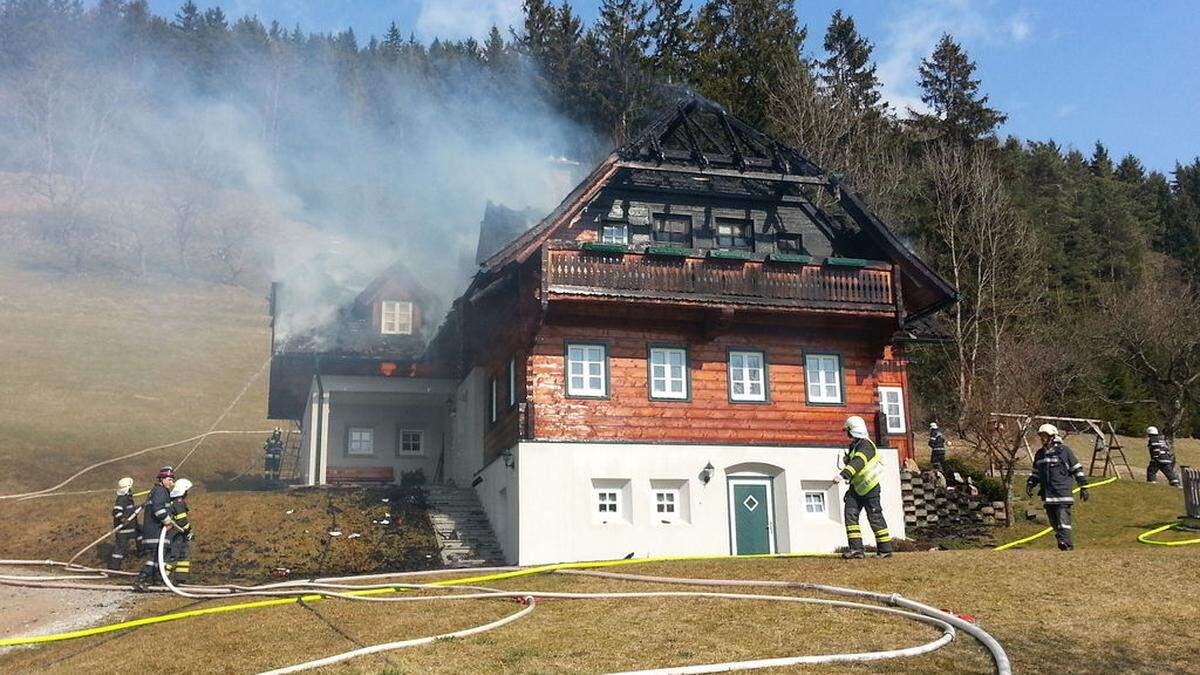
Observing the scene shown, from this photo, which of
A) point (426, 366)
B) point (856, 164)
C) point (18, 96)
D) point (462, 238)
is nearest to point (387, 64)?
point (18, 96)

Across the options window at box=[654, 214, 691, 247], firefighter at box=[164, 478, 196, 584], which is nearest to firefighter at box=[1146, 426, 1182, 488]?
window at box=[654, 214, 691, 247]

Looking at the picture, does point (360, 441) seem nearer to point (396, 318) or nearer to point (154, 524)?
point (396, 318)

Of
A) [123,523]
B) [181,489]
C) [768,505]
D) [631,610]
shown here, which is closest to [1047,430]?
[768,505]

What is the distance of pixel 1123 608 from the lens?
11391 millimetres

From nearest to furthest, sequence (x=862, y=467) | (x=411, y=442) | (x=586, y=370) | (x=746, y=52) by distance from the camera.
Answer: (x=862, y=467)
(x=586, y=370)
(x=411, y=442)
(x=746, y=52)

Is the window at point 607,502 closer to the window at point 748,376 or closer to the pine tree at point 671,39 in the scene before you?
the window at point 748,376

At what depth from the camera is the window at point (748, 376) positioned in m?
24.8

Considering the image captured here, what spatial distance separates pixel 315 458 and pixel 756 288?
15078mm

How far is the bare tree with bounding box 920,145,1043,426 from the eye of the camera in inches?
1861

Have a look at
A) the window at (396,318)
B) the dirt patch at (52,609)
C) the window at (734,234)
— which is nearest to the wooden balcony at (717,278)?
the window at (734,234)

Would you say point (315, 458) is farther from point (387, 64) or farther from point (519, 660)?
point (387, 64)

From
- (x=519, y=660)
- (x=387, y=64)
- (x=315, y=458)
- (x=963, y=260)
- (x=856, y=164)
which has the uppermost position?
(x=387, y=64)

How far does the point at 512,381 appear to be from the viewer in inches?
985

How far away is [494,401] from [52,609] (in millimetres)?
12688
